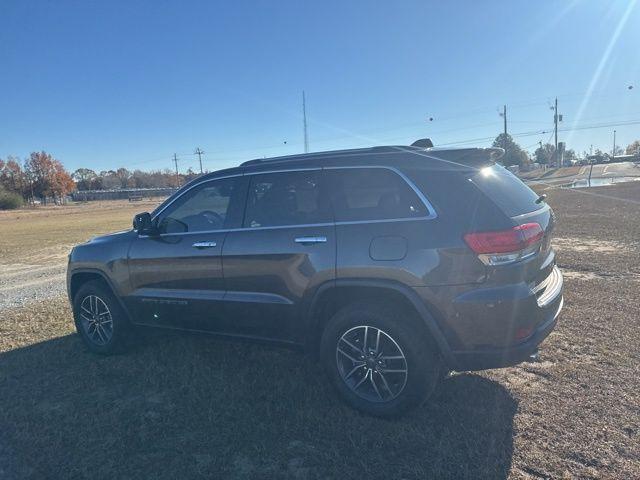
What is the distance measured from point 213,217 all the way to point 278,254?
916mm

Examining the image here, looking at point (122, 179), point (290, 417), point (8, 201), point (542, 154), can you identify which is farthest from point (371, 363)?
point (122, 179)

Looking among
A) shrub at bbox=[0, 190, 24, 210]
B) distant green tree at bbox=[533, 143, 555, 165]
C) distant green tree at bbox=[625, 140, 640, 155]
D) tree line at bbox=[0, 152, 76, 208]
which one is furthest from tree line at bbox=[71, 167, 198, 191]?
distant green tree at bbox=[625, 140, 640, 155]

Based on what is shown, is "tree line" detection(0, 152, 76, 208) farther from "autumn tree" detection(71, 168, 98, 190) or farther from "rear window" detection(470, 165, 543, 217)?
"rear window" detection(470, 165, 543, 217)

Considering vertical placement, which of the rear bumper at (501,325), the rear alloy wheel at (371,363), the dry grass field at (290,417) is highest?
the rear bumper at (501,325)

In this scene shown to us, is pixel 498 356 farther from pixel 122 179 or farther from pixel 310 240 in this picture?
pixel 122 179

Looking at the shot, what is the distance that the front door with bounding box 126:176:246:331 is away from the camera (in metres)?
4.06

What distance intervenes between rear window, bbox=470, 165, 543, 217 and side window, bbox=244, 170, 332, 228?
45.0 inches

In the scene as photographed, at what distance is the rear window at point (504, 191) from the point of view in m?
A: 3.18

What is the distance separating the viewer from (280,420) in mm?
3439

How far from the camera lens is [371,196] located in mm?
3500

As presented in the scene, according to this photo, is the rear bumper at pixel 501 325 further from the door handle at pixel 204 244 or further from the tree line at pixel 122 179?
the tree line at pixel 122 179

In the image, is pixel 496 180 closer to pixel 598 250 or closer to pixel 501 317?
pixel 501 317

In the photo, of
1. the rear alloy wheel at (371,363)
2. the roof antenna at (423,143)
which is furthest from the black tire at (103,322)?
the roof antenna at (423,143)

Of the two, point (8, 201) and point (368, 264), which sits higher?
point (8, 201)
